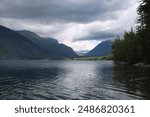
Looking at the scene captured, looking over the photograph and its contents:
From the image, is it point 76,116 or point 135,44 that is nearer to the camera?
point 76,116

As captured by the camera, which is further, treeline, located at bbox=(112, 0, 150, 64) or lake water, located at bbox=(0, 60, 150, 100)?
treeline, located at bbox=(112, 0, 150, 64)

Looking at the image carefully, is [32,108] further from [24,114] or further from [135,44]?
[135,44]

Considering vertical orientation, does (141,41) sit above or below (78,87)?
above

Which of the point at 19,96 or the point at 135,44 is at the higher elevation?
the point at 135,44

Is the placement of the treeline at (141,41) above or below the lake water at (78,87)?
above

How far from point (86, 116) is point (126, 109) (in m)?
3.72

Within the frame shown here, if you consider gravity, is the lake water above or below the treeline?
below

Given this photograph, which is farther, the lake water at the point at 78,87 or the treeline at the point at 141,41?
the treeline at the point at 141,41

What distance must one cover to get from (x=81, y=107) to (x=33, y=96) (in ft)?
67.6

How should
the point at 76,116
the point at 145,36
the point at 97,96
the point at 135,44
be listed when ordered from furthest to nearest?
the point at 135,44, the point at 145,36, the point at 97,96, the point at 76,116

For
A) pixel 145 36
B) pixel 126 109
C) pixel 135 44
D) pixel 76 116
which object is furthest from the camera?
pixel 135 44

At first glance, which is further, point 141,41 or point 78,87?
point 141,41

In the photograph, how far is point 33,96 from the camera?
4069 centimetres

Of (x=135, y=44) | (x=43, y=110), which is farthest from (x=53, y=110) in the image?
(x=135, y=44)
